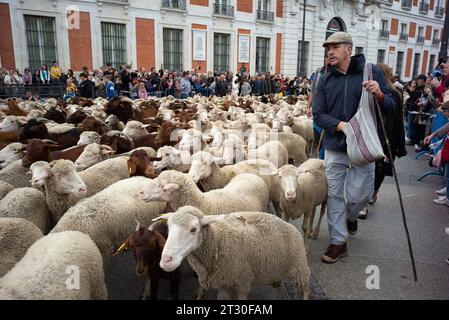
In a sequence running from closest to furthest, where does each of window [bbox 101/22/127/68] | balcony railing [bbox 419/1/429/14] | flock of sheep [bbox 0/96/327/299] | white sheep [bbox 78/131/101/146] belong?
flock of sheep [bbox 0/96/327/299] < white sheep [bbox 78/131/101/146] < window [bbox 101/22/127/68] < balcony railing [bbox 419/1/429/14]

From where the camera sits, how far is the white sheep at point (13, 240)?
2.45m

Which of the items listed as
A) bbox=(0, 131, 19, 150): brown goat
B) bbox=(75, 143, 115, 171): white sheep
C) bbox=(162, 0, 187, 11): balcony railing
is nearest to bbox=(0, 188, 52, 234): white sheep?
bbox=(75, 143, 115, 171): white sheep

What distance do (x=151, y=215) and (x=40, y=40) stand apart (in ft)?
57.3

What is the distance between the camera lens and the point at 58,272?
2145 millimetres

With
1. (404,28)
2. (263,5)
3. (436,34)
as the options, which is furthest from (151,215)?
(436,34)

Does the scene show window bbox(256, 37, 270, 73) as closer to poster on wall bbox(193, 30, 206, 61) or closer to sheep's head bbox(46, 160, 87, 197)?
poster on wall bbox(193, 30, 206, 61)

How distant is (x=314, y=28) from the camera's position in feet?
99.4

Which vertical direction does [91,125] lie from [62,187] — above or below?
above

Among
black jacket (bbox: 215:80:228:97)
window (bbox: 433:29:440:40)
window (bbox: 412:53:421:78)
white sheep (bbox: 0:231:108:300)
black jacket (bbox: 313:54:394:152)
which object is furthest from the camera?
window (bbox: 433:29:440:40)

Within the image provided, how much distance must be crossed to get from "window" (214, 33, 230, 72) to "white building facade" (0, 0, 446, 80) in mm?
67

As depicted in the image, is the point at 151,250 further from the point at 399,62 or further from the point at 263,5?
the point at 399,62

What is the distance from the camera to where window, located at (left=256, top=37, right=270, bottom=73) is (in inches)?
1068

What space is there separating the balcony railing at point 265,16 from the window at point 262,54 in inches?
55.6

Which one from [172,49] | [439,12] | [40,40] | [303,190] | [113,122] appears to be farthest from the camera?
[439,12]
